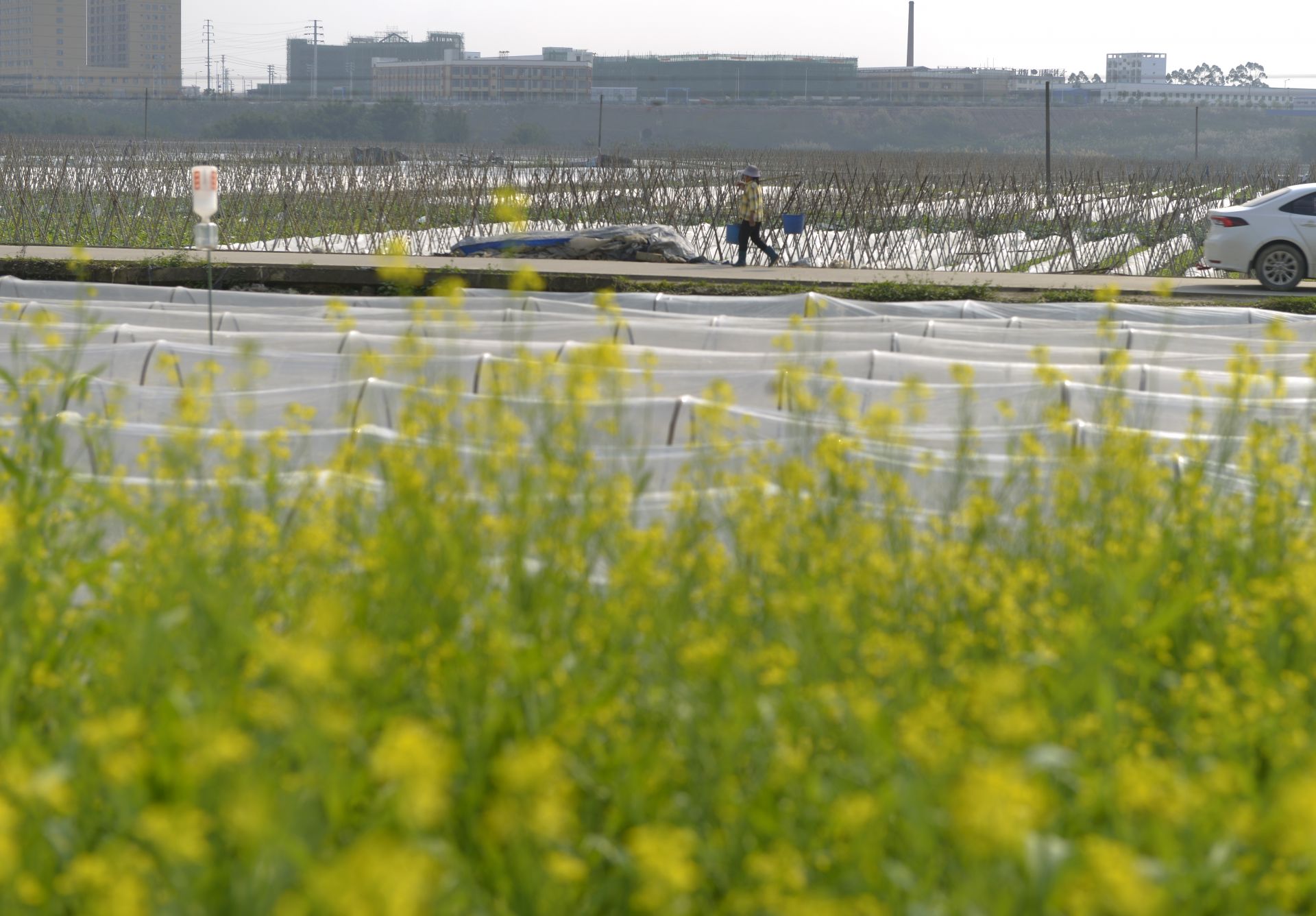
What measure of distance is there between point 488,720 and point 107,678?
867 mm

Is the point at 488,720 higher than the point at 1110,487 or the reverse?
the reverse

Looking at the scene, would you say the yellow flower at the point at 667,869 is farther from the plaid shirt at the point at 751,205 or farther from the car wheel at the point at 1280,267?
the plaid shirt at the point at 751,205

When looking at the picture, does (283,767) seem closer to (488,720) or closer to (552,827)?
(488,720)

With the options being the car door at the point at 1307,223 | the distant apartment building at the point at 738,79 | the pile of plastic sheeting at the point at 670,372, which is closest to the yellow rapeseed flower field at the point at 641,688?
the pile of plastic sheeting at the point at 670,372

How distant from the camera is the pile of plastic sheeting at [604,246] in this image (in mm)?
17781

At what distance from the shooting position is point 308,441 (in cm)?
564

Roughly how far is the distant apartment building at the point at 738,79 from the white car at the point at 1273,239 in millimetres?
114843

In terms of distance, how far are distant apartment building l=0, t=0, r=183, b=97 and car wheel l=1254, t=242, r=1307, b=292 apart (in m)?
111

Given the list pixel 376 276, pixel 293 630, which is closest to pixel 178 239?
pixel 376 276

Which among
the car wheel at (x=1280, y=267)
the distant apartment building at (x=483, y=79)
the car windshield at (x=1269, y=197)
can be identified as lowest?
the car wheel at (x=1280, y=267)

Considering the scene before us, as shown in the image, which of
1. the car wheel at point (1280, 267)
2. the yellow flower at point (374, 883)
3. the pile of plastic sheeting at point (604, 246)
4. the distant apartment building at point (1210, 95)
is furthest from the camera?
the distant apartment building at point (1210, 95)

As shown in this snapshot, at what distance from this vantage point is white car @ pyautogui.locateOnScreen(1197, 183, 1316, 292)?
49.3 ft

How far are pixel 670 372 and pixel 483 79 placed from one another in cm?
13484

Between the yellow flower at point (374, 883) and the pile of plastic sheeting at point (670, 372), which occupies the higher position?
the pile of plastic sheeting at point (670, 372)
